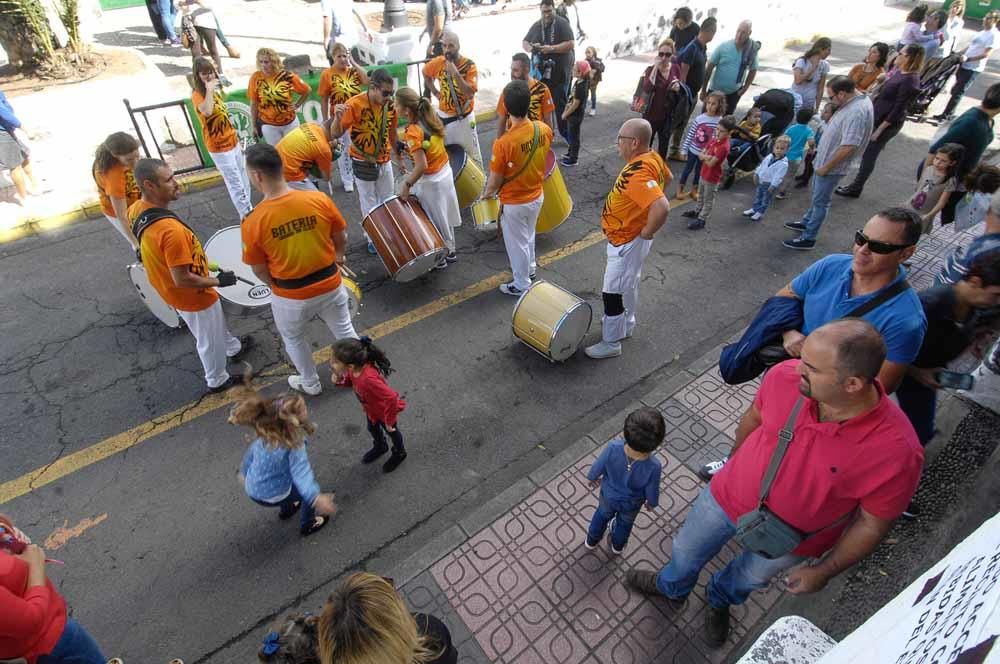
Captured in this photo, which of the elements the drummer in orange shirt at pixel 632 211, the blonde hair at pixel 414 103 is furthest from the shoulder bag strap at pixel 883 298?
the blonde hair at pixel 414 103

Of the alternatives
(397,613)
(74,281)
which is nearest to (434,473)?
(397,613)

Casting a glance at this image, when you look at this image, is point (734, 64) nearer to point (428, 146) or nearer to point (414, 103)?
point (428, 146)

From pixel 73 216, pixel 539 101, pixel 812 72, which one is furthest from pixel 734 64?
pixel 73 216

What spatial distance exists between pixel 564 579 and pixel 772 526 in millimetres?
1517

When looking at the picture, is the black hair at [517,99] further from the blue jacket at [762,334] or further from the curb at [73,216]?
the curb at [73,216]

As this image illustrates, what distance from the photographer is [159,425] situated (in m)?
4.79

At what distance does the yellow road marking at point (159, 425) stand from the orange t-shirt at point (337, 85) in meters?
3.19

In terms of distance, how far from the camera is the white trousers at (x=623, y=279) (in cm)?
488

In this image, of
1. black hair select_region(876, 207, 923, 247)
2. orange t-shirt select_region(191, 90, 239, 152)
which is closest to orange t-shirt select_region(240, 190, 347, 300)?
orange t-shirt select_region(191, 90, 239, 152)

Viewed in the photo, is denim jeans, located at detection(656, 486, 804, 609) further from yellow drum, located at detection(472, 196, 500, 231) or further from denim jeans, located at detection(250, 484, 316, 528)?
yellow drum, located at detection(472, 196, 500, 231)

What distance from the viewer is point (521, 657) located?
10.4 ft

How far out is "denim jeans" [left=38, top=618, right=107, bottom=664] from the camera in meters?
2.51

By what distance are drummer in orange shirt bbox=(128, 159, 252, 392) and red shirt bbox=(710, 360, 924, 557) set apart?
3981 mm

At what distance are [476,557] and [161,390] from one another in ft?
11.3
